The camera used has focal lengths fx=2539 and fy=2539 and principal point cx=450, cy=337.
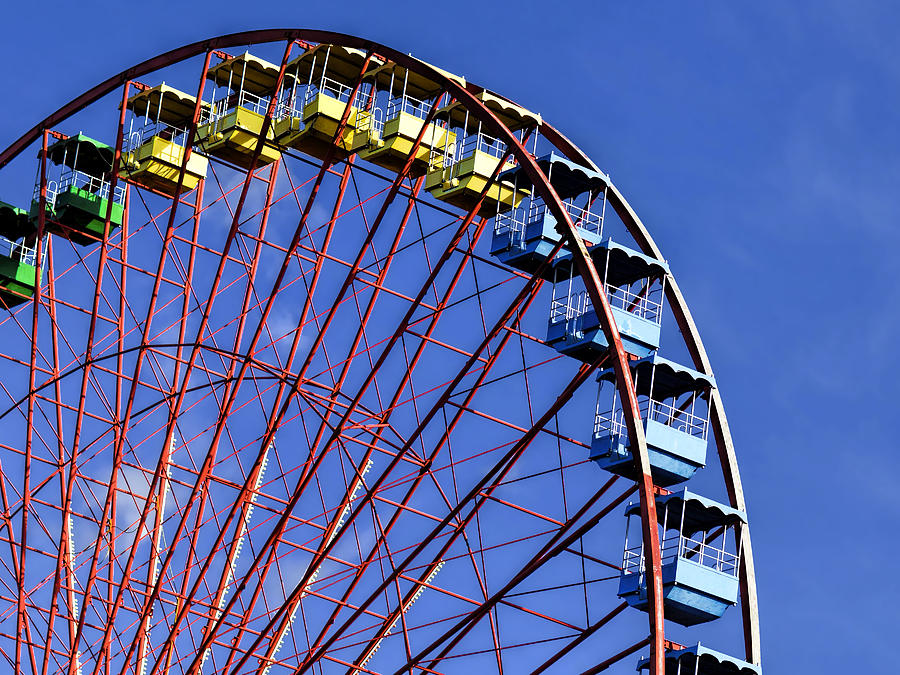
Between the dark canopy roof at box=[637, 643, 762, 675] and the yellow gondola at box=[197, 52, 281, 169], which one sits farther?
the yellow gondola at box=[197, 52, 281, 169]

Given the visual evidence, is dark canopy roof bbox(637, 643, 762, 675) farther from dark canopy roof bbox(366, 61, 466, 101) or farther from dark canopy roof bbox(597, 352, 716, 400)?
dark canopy roof bbox(366, 61, 466, 101)

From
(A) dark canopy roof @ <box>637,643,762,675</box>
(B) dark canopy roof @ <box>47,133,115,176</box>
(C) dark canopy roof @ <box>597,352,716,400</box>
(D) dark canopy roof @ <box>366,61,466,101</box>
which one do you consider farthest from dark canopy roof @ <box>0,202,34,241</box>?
(A) dark canopy roof @ <box>637,643,762,675</box>

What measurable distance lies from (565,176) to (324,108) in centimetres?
548

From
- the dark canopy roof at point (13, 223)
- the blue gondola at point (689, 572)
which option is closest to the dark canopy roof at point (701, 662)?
the blue gondola at point (689, 572)

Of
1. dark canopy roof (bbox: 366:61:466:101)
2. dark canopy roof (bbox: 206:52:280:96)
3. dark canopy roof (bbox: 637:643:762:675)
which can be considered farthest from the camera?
dark canopy roof (bbox: 206:52:280:96)

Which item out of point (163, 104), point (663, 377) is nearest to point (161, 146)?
point (163, 104)

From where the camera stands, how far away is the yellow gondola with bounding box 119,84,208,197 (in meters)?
48.3

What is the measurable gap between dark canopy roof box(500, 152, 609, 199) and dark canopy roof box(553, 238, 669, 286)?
46.2 inches

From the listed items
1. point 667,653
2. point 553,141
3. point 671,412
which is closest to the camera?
point 667,653

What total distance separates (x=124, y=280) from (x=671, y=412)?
41.9 feet

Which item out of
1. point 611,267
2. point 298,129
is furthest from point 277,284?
point 611,267

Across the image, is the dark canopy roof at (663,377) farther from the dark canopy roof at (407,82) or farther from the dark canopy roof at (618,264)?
the dark canopy roof at (407,82)

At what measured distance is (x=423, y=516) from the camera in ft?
146

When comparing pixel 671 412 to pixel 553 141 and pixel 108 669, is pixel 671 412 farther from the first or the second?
pixel 108 669
